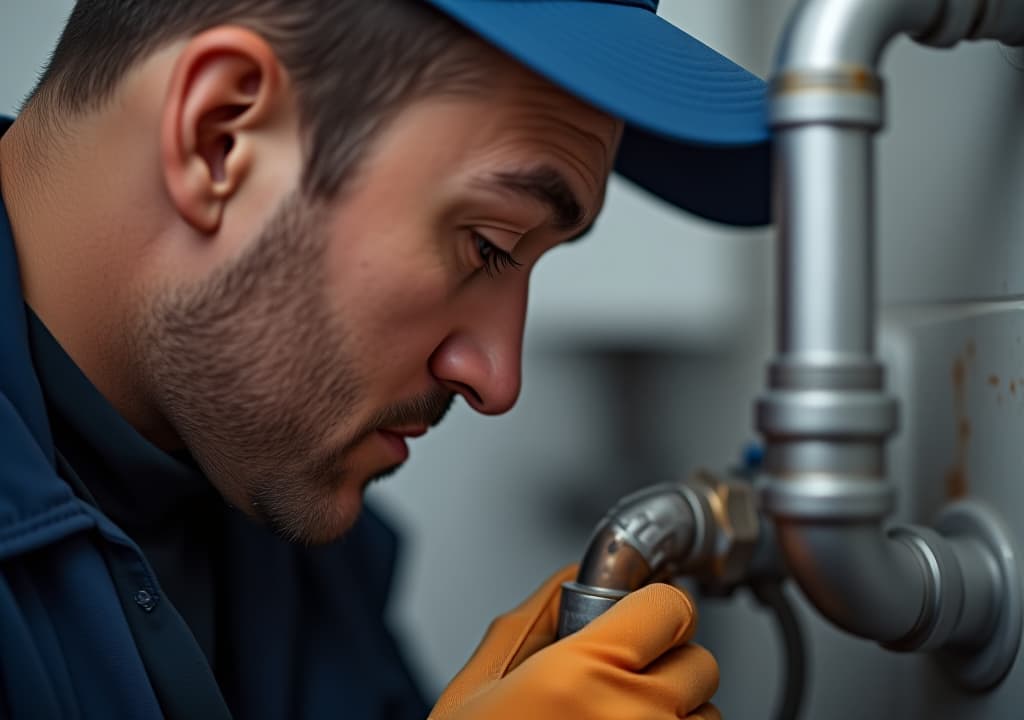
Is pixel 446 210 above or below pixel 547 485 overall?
above

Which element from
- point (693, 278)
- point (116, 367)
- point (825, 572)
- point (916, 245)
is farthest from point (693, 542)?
point (693, 278)

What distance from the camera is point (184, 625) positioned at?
0.67m

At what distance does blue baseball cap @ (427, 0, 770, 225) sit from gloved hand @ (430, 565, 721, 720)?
28 cm

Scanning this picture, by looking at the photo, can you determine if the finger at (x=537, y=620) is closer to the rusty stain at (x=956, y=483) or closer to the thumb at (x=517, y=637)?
the thumb at (x=517, y=637)

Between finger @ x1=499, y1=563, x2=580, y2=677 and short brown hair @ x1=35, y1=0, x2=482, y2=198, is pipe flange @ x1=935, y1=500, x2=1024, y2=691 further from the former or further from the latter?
short brown hair @ x1=35, y1=0, x2=482, y2=198

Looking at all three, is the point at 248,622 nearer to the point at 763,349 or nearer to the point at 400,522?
the point at 400,522

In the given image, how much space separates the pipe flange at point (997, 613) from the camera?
2.03 feet

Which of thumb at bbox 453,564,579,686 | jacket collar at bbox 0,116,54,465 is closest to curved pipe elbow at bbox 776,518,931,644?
thumb at bbox 453,564,579,686

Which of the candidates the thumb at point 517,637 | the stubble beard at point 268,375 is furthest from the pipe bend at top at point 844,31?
the thumb at point 517,637

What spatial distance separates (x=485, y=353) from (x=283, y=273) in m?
0.15

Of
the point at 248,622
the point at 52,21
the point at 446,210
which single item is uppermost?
the point at 52,21

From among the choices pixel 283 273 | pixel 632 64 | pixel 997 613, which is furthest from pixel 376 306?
pixel 997 613

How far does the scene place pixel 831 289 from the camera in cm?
52

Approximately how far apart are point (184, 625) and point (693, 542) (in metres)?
0.36
